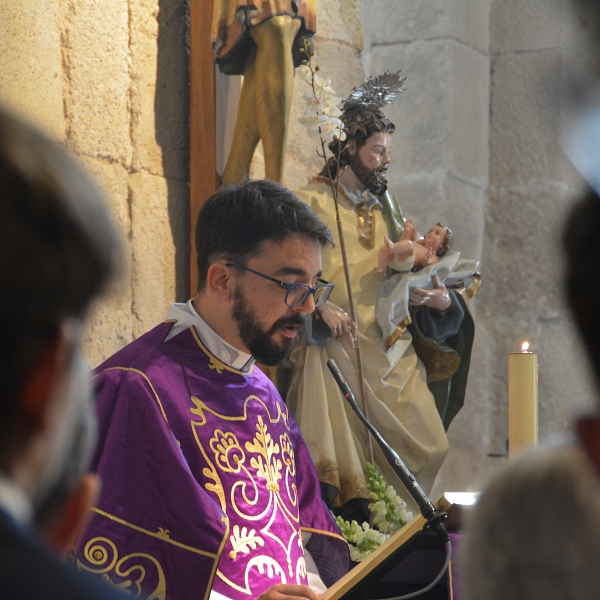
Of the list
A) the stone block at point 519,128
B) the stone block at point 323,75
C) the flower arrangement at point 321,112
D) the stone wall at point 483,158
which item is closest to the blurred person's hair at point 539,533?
the flower arrangement at point 321,112

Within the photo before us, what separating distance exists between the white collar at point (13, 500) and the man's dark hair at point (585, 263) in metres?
0.38

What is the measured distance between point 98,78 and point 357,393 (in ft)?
5.46

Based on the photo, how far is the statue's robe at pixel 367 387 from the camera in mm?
3898

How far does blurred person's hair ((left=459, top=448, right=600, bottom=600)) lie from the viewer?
2.19 feet

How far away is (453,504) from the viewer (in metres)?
2.24

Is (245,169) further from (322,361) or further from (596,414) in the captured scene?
(596,414)

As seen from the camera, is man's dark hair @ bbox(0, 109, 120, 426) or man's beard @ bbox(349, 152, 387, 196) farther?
man's beard @ bbox(349, 152, 387, 196)

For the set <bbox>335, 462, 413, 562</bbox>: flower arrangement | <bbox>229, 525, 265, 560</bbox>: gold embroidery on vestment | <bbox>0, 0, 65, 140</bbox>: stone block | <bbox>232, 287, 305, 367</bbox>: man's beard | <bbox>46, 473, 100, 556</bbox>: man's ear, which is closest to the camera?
<bbox>46, 473, 100, 556</bbox>: man's ear

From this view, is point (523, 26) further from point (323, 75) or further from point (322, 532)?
point (322, 532)

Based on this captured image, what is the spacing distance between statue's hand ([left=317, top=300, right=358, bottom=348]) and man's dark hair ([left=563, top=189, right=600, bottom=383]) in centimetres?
323

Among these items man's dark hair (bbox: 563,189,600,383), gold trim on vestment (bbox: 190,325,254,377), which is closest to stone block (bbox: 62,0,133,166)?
gold trim on vestment (bbox: 190,325,254,377)

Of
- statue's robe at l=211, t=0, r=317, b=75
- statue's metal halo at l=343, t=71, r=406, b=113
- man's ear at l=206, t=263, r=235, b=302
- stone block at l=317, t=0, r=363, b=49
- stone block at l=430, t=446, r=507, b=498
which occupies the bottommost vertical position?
stone block at l=430, t=446, r=507, b=498

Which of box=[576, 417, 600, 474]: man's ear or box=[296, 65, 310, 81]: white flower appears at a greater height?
box=[296, 65, 310, 81]: white flower

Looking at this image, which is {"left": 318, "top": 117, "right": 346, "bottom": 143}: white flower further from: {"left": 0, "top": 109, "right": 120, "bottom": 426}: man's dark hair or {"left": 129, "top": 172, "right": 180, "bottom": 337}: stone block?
{"left": 0, "top": 109, "right": 120, "bottom": 426}: man's dark hair
